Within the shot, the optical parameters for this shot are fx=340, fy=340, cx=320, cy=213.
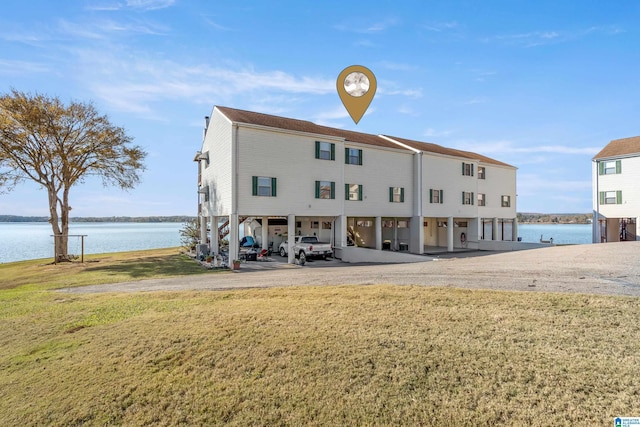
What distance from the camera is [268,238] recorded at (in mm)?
28719

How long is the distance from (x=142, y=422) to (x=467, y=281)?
29.6 feet

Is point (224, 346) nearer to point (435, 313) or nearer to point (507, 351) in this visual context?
point (435, 313)

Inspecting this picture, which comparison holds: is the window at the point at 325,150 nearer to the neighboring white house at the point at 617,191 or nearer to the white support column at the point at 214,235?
the white support column at the point at 214,235

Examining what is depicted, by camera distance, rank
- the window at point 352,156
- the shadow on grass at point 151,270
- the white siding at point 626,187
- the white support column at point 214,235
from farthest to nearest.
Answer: the white siding at point 626,187 < the window at point 352,156 < the white support column at point 214,235 < the shadow on grass at point 151,270

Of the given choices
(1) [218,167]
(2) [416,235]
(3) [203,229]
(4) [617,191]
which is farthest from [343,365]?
(4) [617,191]

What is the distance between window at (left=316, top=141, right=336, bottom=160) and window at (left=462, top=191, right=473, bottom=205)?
14897 mm

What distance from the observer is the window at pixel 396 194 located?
27.4 meters

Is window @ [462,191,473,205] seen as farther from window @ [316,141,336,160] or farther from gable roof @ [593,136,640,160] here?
window @ [316,141,336,160]

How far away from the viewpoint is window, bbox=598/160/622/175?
28391mm

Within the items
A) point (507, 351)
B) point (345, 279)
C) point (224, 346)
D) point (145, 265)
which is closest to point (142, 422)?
point (224, 346)

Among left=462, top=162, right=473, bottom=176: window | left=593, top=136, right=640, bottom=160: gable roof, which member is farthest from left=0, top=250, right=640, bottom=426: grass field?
left=593, top=136, right=640, bottom=160: gable roof

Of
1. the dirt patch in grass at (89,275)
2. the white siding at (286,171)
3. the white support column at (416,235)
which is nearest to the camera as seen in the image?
the dirt patch in grass at (89,275)

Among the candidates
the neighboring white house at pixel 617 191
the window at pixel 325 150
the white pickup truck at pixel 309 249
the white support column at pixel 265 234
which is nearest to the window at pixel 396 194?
the window at pixel 325 150

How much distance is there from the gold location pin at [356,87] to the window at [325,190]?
58.4ft
